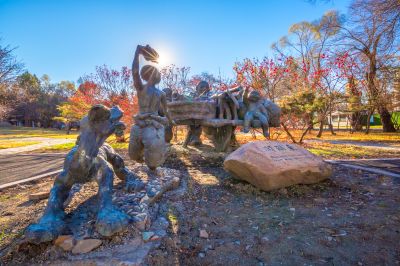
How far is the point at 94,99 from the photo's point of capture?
1341 centimetres

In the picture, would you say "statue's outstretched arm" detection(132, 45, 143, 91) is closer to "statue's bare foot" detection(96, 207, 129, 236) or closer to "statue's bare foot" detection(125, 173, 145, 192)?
"statue's bare foot" detection(125, 173, 145, 192)

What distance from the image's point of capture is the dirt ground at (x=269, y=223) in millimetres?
2096

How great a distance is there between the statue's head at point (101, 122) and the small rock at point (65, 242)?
990 mm

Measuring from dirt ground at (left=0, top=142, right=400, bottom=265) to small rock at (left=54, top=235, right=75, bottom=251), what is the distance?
4.6 inches

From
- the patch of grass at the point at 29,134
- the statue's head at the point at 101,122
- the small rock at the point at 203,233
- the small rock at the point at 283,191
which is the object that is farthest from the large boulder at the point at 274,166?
the patch of grass at the point at 29,134

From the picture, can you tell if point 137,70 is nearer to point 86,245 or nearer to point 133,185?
point 133,185

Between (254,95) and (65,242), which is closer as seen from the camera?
(65,242)

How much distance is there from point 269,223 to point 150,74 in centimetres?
276

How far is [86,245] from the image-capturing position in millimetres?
2006

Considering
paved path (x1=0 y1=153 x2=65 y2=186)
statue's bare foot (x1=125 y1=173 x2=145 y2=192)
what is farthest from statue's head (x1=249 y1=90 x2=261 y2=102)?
paved path (x1=0 y1=153 x2=65 y2=186)

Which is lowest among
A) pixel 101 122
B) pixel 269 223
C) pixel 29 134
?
pixel 269 223

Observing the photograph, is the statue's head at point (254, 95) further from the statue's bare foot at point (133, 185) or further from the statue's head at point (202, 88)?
the statue's bare foot at point (133, 185)

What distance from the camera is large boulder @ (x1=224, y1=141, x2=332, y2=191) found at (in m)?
3.67

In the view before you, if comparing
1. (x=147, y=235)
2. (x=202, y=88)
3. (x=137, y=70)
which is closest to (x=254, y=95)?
(x=202, y=88)
